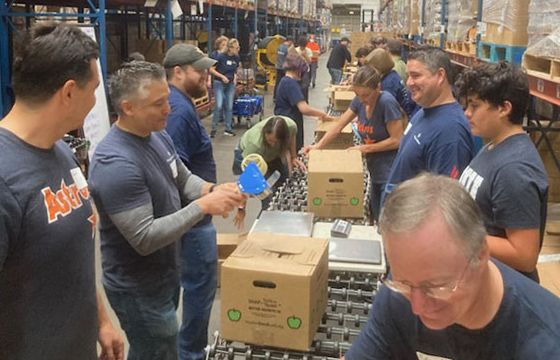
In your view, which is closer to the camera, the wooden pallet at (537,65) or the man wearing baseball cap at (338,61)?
the wooden pallet at (537,65)

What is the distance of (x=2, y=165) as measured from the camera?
1.55 meters

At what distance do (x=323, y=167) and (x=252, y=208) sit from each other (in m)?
3.09

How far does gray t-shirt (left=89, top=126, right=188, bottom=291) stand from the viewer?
2.23 m

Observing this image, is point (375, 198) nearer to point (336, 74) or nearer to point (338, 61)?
point (336, 74)

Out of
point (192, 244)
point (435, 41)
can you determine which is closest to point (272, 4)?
point (435, 41)

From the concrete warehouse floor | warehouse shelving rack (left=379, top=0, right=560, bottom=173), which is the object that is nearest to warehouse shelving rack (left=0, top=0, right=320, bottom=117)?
the concrete warehouse floor

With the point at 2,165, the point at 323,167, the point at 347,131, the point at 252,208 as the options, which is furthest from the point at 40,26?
the point at 252,208

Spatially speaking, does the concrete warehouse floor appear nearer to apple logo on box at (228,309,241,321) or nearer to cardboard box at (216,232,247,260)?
cardboard box at (216,232,247,260)

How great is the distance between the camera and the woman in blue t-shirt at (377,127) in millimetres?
4375

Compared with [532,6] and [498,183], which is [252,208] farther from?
[498,183]

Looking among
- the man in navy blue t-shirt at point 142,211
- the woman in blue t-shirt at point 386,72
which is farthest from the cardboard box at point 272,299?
the woman in blue t-shirt at point 386,72

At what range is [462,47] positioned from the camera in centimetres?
527

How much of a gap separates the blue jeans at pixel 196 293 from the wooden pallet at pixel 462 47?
2.82m

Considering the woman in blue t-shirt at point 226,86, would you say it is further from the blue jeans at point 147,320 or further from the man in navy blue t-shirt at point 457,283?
the man in navy blue t-shirt at point 457,283
